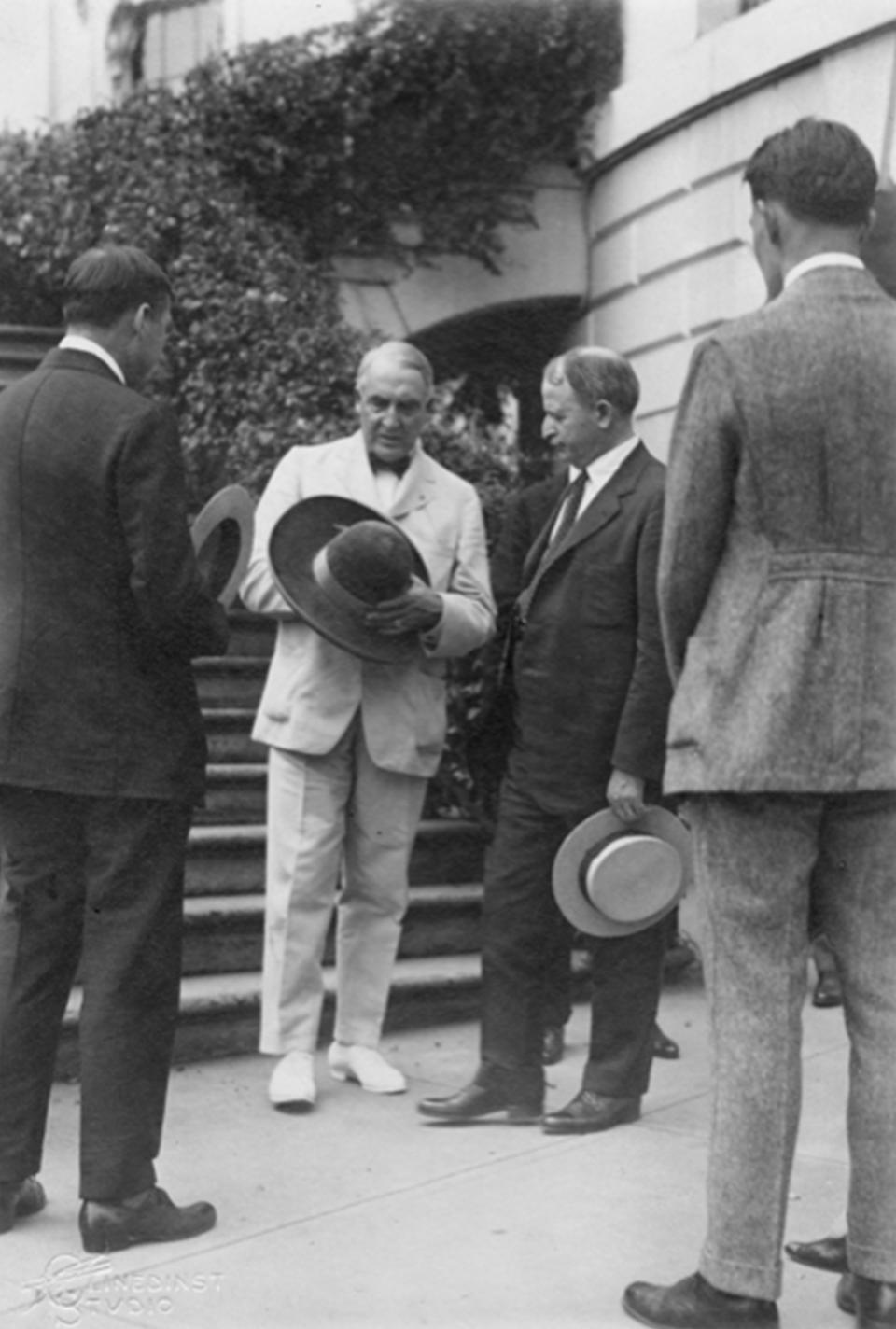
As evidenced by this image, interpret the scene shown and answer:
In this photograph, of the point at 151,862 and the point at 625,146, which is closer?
the point at 151,862

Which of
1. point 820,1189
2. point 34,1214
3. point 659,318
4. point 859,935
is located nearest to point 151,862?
point 34,1214

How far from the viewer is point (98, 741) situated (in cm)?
353

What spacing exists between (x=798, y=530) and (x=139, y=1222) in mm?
1864

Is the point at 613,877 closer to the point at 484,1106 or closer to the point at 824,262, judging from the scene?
the point at 484,1106

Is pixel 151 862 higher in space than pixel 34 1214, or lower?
higher

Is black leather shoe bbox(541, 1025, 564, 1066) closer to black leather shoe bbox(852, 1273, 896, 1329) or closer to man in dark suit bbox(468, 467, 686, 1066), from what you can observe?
man in dark suit bbox(468, 467, 686, 1066)

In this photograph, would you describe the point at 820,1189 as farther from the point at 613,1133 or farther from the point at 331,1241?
the point at 331,1241

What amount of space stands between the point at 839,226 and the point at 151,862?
69.9 inches

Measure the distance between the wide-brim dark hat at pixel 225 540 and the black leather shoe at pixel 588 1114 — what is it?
1.54 meters

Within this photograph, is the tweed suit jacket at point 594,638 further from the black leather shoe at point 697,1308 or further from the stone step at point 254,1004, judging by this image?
the black leather shoe at point 697,1308

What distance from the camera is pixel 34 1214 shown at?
12.2ft

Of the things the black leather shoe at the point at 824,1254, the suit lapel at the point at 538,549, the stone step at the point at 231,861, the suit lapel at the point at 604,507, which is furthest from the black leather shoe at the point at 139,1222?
the stone step at the point at 231,861

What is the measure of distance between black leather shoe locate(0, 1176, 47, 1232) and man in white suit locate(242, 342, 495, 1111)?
0.99m

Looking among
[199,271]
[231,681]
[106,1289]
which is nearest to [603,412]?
[106,1289]
